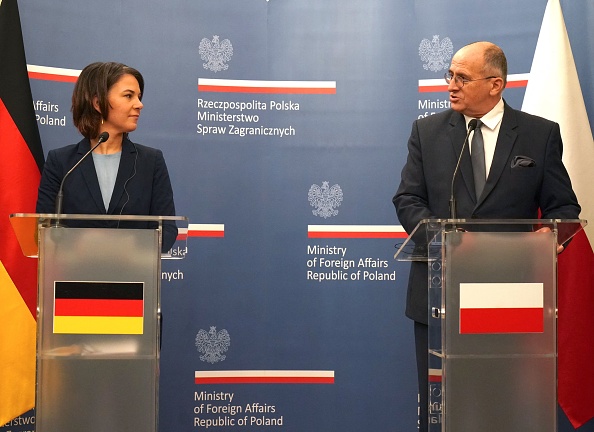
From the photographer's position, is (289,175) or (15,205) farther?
(289,175)

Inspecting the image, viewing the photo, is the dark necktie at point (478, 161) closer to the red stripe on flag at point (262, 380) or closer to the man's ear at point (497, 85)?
the man's ear at point (497, 85)

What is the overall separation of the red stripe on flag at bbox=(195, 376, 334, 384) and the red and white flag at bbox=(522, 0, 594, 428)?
54.4 inches

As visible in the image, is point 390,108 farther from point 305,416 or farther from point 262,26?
point 305,416

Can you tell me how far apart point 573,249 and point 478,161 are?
1.44 meters

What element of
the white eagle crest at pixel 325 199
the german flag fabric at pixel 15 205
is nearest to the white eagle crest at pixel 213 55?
the white eagle crest at pixel 325 199

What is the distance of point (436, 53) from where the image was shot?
4.87 meters

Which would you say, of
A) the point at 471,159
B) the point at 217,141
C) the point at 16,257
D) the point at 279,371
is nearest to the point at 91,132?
the point at 16,257

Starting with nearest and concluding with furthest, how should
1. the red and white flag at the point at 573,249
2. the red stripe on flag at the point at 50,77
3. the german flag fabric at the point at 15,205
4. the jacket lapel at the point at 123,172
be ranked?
1. the jacket lapel at the point at 123,172
2. the german flag fabric at the point at 15,205
3. the red and white flag at the point at 573,249
4. the red stripe on flag at the point at 50,77

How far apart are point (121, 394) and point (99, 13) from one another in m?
2.86

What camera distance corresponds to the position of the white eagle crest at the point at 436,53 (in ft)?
15.9

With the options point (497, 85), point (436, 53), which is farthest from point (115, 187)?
point (436, 53)

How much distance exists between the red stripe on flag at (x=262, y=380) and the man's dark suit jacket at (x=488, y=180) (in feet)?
5.02

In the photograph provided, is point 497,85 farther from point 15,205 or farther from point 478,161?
point 15,205

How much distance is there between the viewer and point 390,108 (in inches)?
192
